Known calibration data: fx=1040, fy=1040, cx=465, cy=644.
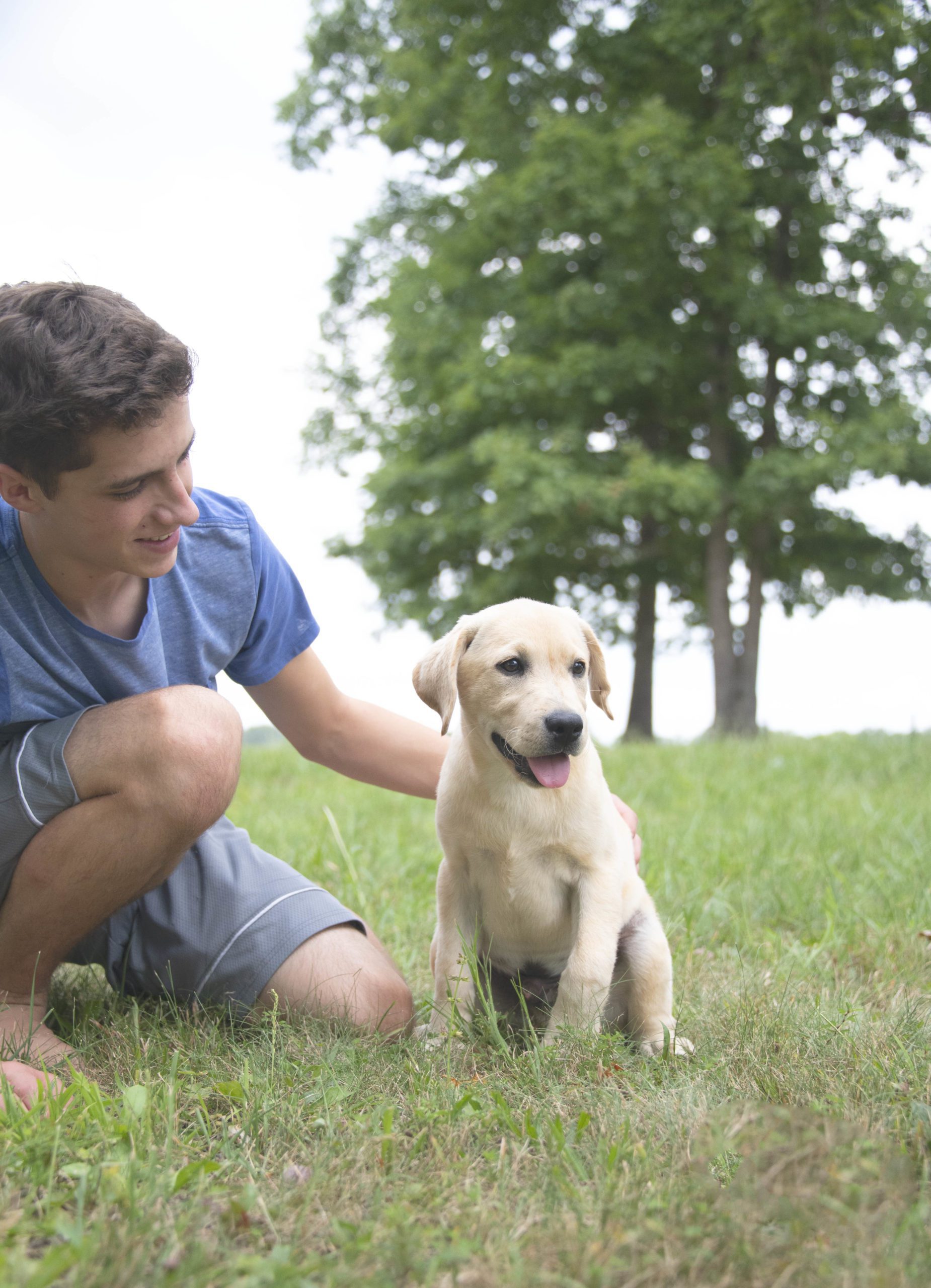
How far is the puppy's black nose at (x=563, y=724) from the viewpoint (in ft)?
8.16

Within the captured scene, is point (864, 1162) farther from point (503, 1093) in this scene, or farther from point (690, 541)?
point (690, 541)

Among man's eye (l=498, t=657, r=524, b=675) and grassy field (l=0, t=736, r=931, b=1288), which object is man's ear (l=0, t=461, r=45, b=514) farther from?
grassy field (l=0, t=736, r=931, b=1288)

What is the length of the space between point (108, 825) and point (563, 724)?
3.64 ft

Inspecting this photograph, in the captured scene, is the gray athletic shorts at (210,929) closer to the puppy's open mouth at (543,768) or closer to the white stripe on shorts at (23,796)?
the white stripe on shorts at (23,796)

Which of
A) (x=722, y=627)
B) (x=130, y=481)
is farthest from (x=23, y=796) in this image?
(x=722, y=627)

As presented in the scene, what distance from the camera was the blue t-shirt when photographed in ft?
8.48

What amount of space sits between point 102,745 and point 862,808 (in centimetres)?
451

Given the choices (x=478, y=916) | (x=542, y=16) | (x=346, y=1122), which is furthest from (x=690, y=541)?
(x=346, y=1122)

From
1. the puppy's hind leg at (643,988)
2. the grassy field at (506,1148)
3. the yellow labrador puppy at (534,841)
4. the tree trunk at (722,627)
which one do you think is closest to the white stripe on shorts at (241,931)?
the grassy field at (506,1148)

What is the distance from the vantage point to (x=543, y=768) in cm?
253

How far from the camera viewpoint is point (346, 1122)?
1.92 metres

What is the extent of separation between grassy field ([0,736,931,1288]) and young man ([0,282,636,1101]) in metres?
0.18

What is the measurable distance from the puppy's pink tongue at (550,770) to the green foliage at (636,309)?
886cm

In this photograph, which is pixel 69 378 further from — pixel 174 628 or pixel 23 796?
pixel 23 796
